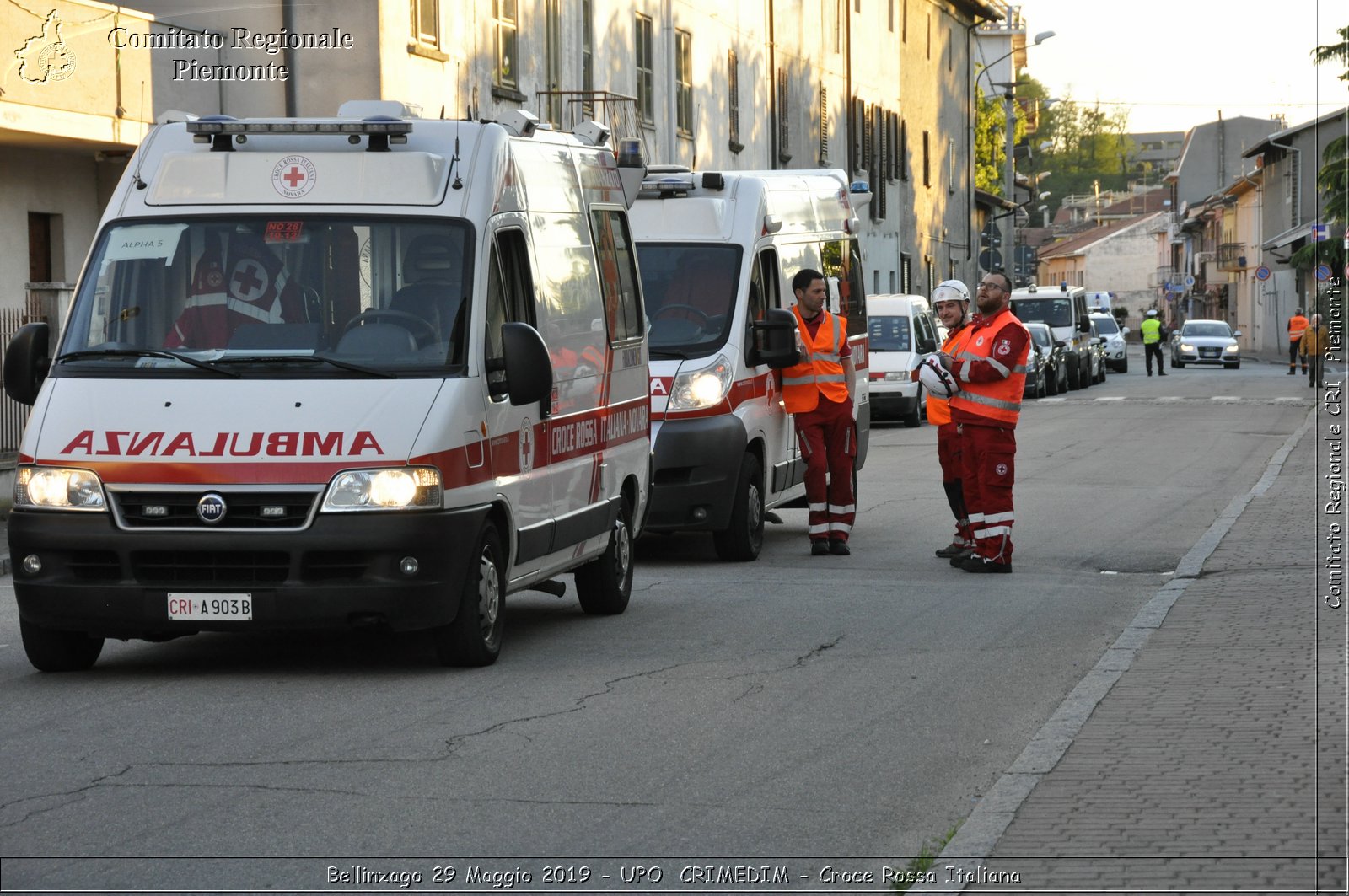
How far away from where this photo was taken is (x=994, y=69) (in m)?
91.7

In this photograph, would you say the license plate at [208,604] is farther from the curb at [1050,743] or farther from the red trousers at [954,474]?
the red trousers at [954,474]

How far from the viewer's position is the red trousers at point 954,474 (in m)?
13.8

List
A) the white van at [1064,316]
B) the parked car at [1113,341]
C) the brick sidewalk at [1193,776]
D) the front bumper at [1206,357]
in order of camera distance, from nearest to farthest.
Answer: the brick sidewalk at [1193,776] → the white van at [1064,316] → the parked car at [1113,341] → the front bumper at [1206,357]

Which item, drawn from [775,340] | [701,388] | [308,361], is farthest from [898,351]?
[308,361]

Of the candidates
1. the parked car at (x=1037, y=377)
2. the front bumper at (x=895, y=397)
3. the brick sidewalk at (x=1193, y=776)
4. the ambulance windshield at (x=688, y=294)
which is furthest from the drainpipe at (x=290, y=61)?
the parked car at (x=1037, y=377)

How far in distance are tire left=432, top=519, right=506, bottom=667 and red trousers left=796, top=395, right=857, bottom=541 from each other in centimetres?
522

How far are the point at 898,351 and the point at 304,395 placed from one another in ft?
80.6

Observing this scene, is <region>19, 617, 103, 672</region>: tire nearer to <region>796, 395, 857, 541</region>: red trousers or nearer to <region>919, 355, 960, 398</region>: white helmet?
<region>919, 355, 960, 398</region>: white helmet

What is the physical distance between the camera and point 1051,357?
1740 inches

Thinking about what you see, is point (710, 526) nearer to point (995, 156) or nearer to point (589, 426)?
point (589, 426)

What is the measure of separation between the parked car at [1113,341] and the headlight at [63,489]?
55.6 m

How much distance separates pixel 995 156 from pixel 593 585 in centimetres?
7333

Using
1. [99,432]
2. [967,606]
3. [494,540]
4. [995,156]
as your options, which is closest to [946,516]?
[967,606]

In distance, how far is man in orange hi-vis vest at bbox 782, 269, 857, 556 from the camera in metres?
14.3
